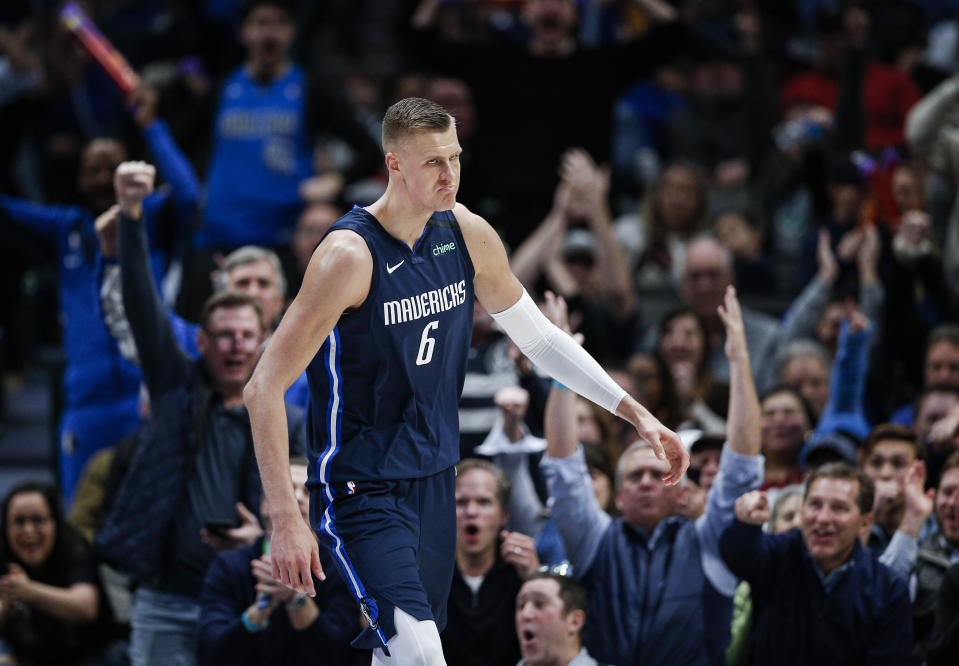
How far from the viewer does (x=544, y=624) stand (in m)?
5.42

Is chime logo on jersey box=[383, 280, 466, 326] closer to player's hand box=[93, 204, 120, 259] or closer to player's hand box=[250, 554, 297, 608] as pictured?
player's hand box=[250, 554, 297, 608]

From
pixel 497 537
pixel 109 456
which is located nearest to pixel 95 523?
pixel 109 456

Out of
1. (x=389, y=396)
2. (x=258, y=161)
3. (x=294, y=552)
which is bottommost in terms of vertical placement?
(x=294, y=552)

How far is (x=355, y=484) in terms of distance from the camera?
4105 millimetres

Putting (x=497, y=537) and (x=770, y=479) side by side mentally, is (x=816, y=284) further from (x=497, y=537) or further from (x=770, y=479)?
(x=497, y=537)

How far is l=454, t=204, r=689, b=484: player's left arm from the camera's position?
4332 mm

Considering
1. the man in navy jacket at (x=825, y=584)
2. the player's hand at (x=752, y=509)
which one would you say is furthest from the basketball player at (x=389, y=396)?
the man in navy jacket at (x=825, y=584)

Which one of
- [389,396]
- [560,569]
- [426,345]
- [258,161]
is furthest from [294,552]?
[258,161]

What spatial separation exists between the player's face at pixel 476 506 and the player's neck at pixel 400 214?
1.76 metres

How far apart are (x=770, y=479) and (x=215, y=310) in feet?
8.75

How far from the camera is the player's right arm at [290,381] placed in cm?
387

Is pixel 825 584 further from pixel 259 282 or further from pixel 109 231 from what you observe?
pixel 109 231

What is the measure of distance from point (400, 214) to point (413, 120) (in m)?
0.27

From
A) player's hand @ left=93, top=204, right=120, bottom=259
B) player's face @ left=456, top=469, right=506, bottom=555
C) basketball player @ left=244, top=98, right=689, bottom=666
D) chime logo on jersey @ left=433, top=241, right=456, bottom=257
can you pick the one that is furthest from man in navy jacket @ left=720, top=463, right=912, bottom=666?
player's hand @ left=93, top=204, right=120, bottom=259
